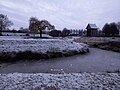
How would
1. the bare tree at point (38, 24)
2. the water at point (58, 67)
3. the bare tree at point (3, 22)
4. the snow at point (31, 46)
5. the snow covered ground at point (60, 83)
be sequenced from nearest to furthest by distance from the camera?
the snow covered ground at point (60, 83) < the water at point (58, 67) < the snow at point (31, 46) < the bare tree at point (38, 24) < the bare tree at point (3, 22)

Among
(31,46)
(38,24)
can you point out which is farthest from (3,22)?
(31,46)

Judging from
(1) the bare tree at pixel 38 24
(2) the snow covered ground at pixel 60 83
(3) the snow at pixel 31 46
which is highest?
(1) the bare tree at pixel 38 24

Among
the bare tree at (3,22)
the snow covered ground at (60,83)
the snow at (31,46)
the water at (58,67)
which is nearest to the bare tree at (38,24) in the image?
the bare tree at (3,22)

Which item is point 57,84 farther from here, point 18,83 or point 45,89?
point 18,83

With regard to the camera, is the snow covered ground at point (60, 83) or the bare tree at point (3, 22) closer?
the snow covered ground at point (60, 83)

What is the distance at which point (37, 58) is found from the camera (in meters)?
15.3

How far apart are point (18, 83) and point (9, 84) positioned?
381mm

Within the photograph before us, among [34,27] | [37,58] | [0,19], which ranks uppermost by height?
[0,19]

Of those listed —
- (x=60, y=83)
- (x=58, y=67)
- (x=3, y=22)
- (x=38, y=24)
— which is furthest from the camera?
(x=3, y=22)

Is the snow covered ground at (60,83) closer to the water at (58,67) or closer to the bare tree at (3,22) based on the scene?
the water at (58,67)

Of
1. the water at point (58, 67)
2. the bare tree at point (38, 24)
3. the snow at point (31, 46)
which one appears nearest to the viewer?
the water at point (58, 67)

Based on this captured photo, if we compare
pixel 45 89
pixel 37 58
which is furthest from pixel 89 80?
pixel 37 58

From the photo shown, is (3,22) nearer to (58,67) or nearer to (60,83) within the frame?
(58,67)

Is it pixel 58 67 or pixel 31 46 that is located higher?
pixel 31 46
